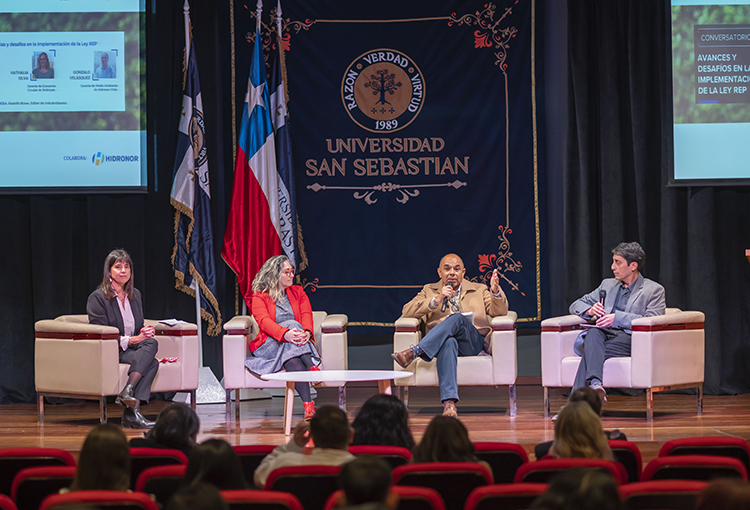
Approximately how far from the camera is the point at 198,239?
20.4 ft

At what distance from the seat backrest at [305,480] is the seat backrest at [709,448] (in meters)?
0.99

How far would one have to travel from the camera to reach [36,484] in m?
2.13

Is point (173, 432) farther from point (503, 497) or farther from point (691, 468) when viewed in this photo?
point (691, 468)

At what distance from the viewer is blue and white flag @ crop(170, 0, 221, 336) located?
6.17 m

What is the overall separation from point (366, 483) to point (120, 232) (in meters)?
5.17

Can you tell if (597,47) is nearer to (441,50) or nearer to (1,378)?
(441,50)

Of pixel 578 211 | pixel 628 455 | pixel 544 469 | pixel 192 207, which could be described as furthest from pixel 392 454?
pixel 578 211

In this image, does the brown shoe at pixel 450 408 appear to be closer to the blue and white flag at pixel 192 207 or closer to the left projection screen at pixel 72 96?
the blue and white flag at pixel 192 207

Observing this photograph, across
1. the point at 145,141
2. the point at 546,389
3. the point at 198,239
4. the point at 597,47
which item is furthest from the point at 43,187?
the point at 597,47

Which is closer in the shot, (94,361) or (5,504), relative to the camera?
(5,504)

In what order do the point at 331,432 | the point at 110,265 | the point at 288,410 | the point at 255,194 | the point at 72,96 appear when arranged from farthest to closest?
1. the point at 255,194
2. the point at 72,96
3. the point at 110,265
4. the point at 288,410
5. the point at 331,432

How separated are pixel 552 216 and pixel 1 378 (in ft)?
14.5

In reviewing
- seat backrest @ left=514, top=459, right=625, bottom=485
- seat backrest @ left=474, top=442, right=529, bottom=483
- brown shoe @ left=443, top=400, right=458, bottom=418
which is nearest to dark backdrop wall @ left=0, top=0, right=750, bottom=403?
brown shoe @ left=443, top=400, right=458, bottom=418

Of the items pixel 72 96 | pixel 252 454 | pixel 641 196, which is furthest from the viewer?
pixel 641 196
